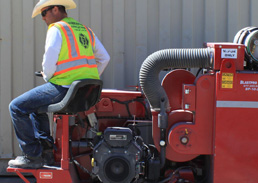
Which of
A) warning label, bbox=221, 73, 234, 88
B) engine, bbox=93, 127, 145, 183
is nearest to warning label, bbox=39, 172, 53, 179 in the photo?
engine, bbox=93, 127, 145, 183

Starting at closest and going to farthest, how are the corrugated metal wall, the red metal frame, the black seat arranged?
the black seat < the red metal frame < the corrugated metal wall

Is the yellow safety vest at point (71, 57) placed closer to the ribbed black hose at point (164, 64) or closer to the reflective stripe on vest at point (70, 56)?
the reflective stripe on vest at point (70, 56)

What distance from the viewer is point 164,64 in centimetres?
335

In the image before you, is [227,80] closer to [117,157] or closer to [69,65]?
[117,157]

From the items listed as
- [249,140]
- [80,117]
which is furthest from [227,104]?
[80,117]

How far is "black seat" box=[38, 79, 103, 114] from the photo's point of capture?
3.10m

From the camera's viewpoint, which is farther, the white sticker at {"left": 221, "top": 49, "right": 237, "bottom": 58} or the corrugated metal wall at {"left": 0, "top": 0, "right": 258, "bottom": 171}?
the corrugated metal wall at {"left": 0, "top": 0, "right": 258, "bottom": 171}

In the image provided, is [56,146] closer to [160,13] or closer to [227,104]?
[227,104]

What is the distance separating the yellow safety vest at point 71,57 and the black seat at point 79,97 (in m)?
0.16

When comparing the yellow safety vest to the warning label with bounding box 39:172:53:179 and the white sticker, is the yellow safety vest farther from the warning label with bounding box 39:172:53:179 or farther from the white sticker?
the white sticker

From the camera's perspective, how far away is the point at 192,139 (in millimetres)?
3303

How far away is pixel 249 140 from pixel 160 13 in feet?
7.23

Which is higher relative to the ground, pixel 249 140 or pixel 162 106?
pixel 162 106

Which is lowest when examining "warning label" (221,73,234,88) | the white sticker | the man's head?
"warning label" (221,73,234,88)
